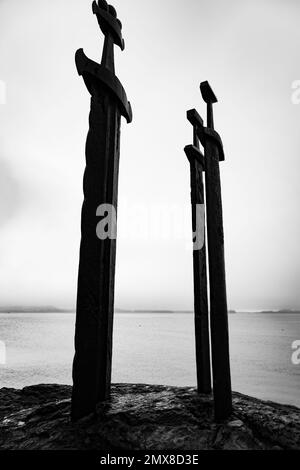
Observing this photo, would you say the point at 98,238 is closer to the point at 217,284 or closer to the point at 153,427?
the point at 217,284

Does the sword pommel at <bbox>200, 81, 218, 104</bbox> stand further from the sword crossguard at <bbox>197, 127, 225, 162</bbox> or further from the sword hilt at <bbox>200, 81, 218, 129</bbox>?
the sword crossguard at <bbox>197, 127, 225, 162</bbox>

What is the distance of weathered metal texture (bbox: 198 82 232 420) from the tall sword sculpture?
95cm

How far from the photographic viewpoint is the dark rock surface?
2191 mm

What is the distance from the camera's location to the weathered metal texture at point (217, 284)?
267 centimetres

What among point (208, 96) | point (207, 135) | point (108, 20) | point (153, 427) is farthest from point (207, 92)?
point (153, 427)

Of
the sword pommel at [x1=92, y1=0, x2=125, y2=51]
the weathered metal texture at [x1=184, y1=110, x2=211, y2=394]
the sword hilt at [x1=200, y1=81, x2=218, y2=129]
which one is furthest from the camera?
the sword hilt at [x1=200, y1=81, x2=218, y2=129]

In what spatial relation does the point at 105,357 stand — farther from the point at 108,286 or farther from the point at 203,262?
the point at 203,262

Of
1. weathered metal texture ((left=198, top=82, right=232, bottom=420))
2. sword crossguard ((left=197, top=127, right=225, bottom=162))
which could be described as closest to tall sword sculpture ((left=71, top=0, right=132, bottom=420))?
sword crossguard ((left=197, top=127, right=225, bottom=162))

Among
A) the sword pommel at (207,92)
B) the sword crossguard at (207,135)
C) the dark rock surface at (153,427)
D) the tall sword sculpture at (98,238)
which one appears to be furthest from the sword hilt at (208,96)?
the dark rock surface at (153,427)

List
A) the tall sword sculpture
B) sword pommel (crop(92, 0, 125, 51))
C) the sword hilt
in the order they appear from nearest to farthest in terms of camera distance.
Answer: the tall sword sculpture, sword pommel (crop(92, 0, 125, 51)), the sword hilt

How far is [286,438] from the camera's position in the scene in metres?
2.29

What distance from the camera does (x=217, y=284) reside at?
2.95m
